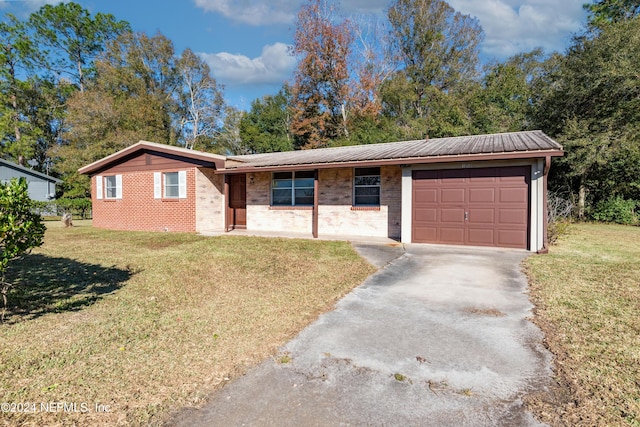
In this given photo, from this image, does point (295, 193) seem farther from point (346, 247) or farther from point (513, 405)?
point (513, 405)

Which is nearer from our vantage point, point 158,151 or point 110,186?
point 158,151

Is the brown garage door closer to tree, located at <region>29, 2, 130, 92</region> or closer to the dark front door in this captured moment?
the dark front door

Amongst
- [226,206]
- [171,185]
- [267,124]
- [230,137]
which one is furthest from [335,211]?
[267,124]

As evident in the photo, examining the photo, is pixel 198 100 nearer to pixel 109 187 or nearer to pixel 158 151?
pixel 109 187

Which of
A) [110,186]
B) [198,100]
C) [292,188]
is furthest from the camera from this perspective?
[198,100]

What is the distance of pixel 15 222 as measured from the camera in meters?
3.99

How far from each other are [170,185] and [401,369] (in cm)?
1352

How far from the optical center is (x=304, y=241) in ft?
35.8

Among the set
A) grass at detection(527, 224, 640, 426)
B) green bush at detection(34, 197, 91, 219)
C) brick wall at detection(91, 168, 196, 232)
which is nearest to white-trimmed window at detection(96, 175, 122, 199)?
brick wall at detection(91, 168, 196, 232)

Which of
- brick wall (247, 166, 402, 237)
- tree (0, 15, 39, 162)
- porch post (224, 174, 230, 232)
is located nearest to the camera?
brick wall (247, 166, 402, 237)

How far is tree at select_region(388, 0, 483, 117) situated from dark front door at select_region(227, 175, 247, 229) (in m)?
18.1

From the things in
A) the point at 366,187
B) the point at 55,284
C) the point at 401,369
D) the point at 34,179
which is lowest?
the point at 401,369

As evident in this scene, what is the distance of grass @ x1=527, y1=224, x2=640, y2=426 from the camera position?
2.53 meters

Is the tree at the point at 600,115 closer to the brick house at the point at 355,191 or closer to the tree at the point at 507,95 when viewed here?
the tree at the point at 507,95
